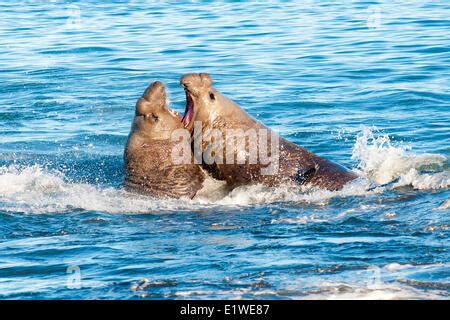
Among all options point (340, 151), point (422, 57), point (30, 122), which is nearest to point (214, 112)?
point (340, 151)

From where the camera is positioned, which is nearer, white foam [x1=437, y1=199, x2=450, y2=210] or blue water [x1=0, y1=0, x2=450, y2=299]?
blue water [x1=0, y1=0, x2=450, y2=299]

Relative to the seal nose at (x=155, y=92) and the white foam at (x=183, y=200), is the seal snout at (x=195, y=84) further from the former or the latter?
the white foam at (x=183, y=200)

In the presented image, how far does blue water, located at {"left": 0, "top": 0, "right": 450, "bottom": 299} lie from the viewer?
24.0ft

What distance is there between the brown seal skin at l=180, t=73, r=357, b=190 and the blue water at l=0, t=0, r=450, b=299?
0.57ft

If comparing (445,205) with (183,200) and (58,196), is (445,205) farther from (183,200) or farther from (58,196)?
(58,196)

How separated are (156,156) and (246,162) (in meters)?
0.91

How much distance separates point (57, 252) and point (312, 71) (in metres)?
10.4

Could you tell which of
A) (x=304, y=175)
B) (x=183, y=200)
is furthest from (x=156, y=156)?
(x=304, y=175)

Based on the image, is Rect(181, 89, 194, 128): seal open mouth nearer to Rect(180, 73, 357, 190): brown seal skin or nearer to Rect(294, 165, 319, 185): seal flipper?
Rect(180, 73, 357, 190): brown seal skin

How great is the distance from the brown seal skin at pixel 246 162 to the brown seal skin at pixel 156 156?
202mm

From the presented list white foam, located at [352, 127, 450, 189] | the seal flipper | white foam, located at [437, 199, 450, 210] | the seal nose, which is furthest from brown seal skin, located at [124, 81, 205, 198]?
white foam, located at [437, 199, 450, 210]

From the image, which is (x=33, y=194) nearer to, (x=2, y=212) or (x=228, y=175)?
(x=2, y=212)

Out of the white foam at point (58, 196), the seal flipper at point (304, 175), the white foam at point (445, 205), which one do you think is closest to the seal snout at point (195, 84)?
the white foam at point (58, 196)
